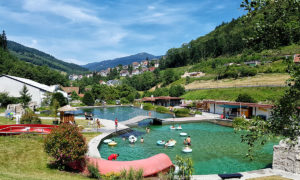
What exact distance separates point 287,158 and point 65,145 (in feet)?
45.5

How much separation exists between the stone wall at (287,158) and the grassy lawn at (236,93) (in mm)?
30958

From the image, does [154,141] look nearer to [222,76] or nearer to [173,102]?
[173,102]

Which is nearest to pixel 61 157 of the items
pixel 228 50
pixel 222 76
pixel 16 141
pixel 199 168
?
pixel 16 141

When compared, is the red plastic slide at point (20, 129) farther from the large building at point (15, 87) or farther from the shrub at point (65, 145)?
the large building at point (15, 87)

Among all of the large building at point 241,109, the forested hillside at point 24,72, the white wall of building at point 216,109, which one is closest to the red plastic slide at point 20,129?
the large building at point 241,109

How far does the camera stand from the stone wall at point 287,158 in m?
13.0

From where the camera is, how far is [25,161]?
13.0 m

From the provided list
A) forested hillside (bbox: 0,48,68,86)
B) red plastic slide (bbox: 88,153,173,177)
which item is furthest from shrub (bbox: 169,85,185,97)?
red plastic slide (bbox: 88,153,173,177)

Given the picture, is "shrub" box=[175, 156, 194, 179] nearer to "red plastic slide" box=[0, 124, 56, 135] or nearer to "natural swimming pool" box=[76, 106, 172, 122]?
"red plastic slide" box=[0, 124, 56, 135]

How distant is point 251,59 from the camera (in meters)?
90.1

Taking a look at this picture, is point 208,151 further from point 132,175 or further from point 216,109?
point 216,109

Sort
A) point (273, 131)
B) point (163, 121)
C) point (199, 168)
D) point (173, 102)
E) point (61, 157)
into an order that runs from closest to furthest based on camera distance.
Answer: point (273, 131) → point (61, 157) → point (199, 168) → point (163, 121) → point (173, 102)

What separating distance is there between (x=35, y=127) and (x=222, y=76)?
7193 centimetres

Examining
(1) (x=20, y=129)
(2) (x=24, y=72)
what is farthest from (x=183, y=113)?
(2) (x=24, y=72)
